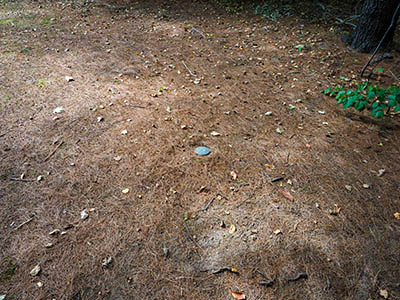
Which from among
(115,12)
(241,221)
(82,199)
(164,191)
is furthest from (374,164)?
(115,12)

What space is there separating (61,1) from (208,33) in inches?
214

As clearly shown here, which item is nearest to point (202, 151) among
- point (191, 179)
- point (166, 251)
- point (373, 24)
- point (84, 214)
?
point (191, 179)

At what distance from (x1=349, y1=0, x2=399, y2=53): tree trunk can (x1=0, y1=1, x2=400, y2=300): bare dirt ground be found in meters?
0.32

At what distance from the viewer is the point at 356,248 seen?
2230mm

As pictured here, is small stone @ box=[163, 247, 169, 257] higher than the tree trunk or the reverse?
the reverse

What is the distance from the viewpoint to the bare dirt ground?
6.72 feet

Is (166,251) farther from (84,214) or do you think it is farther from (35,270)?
(35,270)

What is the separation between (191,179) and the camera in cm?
283

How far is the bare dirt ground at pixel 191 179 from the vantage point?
2.05m

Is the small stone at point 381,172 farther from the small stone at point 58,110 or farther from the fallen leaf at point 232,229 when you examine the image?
the small stone at point 58,110

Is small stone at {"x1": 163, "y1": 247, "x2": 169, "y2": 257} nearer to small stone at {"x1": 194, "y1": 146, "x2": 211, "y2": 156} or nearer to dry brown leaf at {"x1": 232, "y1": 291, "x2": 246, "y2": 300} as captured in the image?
dry brown leaf at {"x1": 232, "y1": 291, "x2": 246, "y2": 300}

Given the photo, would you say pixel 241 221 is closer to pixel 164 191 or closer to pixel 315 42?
pixel 164 191

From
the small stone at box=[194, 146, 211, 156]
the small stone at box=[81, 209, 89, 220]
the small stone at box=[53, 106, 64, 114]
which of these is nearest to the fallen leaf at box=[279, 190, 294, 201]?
the small stone at box=[194, 146, 211, 156]

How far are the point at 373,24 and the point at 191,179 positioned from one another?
5130 mm
